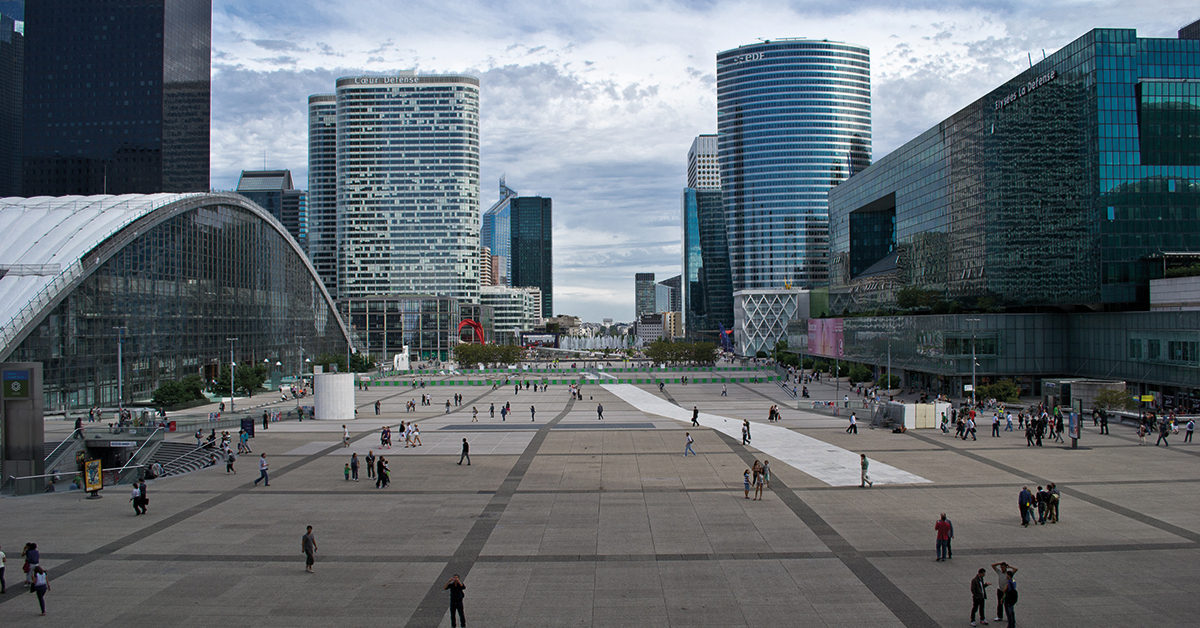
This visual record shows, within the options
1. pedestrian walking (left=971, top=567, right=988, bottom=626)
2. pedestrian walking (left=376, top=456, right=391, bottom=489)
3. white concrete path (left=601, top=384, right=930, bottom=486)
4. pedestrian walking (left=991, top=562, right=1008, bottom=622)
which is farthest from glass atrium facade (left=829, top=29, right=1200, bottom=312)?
pedestrian walking (left=376, top=456, right=391, bottom=489)

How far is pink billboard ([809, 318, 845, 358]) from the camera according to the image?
97375mm

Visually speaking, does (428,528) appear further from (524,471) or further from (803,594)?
(803,594)

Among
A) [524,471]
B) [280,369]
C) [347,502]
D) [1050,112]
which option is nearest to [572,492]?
[524,471]

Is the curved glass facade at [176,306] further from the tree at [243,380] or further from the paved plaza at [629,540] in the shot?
the paved plaza at [629,540]

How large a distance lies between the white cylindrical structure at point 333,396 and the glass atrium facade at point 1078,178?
57.2 meters

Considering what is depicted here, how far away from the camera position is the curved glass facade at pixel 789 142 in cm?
18362

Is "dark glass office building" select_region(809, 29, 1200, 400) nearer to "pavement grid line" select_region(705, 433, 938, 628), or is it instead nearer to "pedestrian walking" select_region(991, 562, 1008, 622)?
"pavement grid line" select_region(705, 433, 938, 628)

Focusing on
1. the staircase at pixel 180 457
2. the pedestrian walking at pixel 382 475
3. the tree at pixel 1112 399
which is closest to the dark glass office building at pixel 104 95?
the staircase at pixel 180 457

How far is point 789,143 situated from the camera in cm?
18475

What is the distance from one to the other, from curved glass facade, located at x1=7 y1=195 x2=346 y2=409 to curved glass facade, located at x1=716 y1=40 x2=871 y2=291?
119447mm

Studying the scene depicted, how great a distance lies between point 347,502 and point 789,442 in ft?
72.1

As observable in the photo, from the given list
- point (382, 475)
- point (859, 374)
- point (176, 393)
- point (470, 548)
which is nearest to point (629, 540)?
point (470, 548)

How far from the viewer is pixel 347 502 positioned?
996 inches

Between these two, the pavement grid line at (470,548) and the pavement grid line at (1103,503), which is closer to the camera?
the pavement grid line at (470,548)
